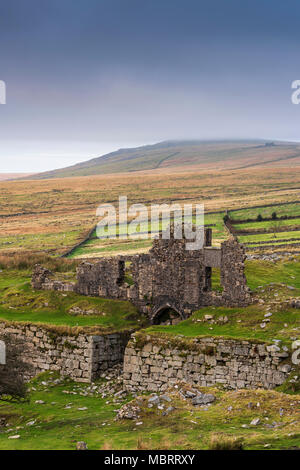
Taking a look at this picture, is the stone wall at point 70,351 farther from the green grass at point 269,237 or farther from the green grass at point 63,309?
the green grass at point 269,237

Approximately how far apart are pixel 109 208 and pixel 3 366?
105568mm

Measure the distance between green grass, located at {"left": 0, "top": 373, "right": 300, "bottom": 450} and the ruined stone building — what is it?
6892 millimetres

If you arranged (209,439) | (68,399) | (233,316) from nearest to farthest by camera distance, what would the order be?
(209,439), (68,399), (233,316)

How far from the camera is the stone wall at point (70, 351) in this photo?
889 inches

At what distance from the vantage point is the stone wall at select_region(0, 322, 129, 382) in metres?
22.6

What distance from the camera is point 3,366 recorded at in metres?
18.1

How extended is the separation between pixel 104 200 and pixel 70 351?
117m

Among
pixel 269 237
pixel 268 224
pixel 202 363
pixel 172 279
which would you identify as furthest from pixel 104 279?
pixel 268 224

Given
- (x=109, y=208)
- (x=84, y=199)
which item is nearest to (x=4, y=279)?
(x=109, y=208)

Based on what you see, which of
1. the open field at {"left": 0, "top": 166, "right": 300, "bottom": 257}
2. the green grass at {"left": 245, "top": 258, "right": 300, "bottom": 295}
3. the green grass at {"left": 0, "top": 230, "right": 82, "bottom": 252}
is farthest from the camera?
the open field at {"left": 0, "top": 166, "right": 300, "bottom": 257}

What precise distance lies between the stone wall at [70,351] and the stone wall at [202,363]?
1766mm

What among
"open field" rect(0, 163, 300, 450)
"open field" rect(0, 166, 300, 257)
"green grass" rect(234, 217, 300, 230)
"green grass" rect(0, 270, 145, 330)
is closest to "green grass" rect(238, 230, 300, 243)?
"open field" rect(0, 163, 300, 450)

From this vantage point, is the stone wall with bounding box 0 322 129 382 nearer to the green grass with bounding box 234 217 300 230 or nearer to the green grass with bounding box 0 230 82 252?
the green grass with bounding box 0 230 82 252
